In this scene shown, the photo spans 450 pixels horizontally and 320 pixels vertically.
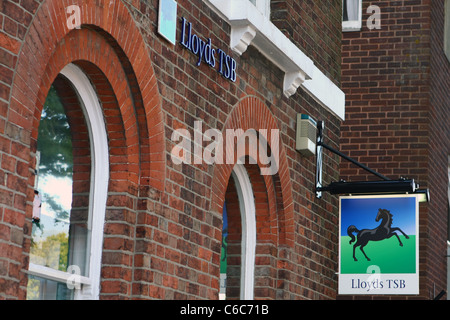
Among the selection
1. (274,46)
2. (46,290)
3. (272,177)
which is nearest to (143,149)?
(46,290)

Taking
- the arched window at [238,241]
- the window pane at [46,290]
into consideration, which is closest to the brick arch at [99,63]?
the window pane at [46,290]

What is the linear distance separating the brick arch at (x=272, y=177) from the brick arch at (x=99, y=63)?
133cm

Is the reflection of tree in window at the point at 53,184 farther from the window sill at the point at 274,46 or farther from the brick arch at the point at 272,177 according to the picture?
the window sill at the point at 274,46

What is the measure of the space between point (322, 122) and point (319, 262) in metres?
1.52

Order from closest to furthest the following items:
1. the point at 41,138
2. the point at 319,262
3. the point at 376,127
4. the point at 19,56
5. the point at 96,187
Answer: the point at 19,56, the point at 41,138, the point at 96,187, the point at 319,262, the point at 376,127

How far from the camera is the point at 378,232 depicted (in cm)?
1035

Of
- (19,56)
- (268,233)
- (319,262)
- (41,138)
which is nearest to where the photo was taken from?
(19,56)

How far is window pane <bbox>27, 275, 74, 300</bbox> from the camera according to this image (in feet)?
20.6

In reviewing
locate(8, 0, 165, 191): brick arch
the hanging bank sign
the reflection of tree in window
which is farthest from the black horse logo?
Result: the reflection of tree in window

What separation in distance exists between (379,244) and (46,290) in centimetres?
484

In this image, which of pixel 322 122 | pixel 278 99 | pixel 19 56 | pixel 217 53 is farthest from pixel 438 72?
pixel 19 56

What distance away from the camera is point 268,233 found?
9.55 meters

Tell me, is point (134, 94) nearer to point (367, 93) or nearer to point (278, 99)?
point (278, 99)

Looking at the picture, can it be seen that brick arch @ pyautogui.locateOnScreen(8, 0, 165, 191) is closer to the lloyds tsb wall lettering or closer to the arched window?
the lloyds tsb wall lettering
